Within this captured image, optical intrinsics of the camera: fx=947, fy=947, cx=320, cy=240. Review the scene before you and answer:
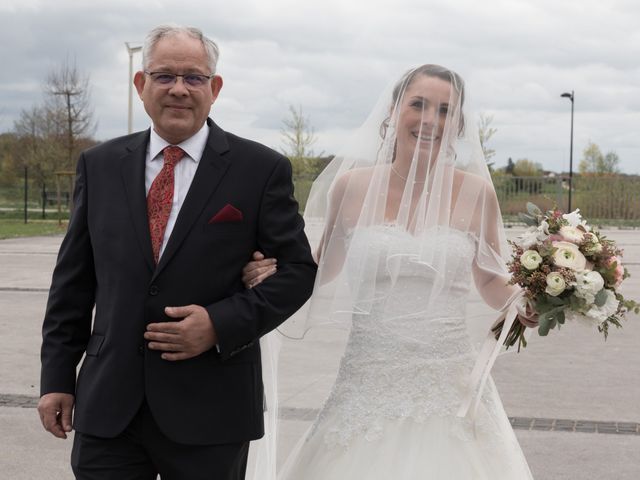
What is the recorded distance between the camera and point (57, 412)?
3180 millimetres

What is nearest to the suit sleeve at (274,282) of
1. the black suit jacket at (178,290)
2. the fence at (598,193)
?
the black suit jacket at (178,290)

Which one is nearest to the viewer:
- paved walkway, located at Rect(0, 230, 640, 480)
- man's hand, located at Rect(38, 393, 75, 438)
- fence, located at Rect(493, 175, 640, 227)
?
man's hand, located at Rect(38, 393, 75, 438)

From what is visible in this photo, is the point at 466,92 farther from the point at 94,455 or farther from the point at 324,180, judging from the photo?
the point at 94,455

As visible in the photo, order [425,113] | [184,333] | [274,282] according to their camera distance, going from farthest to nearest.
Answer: [425,113] < [274,282] < [184,333]

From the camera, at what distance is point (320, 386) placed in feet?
13.9

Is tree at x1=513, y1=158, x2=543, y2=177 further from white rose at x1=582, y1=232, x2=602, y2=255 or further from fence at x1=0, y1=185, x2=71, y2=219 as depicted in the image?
white rose at x1=582, y1=232, x2=602, y2=255

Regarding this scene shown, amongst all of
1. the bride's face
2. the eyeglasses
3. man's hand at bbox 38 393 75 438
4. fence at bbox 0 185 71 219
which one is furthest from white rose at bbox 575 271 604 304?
fence at bbox 0 185 71 219

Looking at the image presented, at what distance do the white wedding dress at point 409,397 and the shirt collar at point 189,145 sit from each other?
41.4 inches

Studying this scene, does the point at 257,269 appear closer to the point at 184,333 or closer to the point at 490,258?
the point at 184,333

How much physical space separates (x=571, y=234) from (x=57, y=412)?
208 centimetres

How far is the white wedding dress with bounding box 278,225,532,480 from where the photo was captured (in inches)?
149

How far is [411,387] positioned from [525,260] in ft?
2.31

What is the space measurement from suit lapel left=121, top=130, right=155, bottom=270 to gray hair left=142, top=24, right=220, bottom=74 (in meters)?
0.27

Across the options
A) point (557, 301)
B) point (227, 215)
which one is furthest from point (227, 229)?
point (557, 301)
